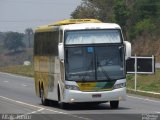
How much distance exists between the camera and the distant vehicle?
26516 mm

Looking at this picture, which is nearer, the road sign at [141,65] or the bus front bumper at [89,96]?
the bus front bumper at [89,96]

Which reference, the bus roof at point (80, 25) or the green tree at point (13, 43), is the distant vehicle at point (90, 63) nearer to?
the bus roof at point (80, 25)

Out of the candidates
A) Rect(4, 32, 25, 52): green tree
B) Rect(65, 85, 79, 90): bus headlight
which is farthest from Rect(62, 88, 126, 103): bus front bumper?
Rect(4, 32, 25, 52): green tree

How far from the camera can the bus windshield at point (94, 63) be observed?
26.6 metres

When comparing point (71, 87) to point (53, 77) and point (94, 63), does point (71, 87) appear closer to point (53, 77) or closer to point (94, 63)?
point (94, 63)

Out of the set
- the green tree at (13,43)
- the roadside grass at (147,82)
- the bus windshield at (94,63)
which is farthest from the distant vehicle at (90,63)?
the green tree at (13,43)

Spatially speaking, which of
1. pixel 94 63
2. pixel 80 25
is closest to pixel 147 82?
pixel 80 25

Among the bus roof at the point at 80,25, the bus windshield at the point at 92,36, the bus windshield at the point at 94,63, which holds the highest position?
the bus roof at the point at 80,25

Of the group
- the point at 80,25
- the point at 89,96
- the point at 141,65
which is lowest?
the point at 141,65

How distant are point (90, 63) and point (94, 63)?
140 millimetres

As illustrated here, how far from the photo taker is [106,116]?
75.4 ft

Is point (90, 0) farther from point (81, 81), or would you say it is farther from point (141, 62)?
point (81, 81)

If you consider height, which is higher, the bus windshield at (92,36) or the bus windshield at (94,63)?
the bus windshield at (92,36)

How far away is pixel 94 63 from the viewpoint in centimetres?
2678
